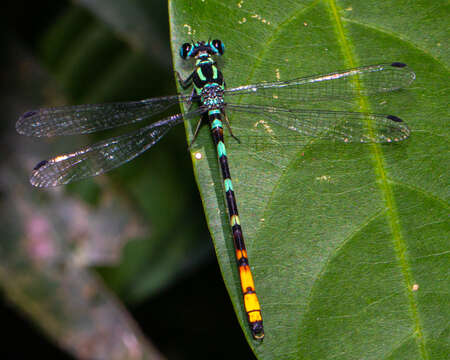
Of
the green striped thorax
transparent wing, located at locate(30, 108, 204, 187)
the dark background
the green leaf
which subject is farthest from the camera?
the dark background

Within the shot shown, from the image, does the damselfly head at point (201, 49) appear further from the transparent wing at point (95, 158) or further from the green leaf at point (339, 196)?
the transparent wing at point (95, 158)

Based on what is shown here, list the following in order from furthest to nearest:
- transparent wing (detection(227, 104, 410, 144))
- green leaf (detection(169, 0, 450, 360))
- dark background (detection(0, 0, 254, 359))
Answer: dark background (detection(0, 0, 254, 359)) < transparent wing (detection(227, 104, 410, 144)) < green leaf (detection(169, 0, 450, 360))

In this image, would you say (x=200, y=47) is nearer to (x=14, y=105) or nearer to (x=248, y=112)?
(x=248, y=112)

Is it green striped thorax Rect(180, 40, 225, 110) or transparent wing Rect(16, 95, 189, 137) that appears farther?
transparent wing Rect(16, 95, 189, 137)

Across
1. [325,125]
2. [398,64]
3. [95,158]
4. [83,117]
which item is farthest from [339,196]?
[83,117]

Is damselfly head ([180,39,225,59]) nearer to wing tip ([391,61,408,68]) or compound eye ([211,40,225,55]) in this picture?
compound eye ([211,40,225,55])

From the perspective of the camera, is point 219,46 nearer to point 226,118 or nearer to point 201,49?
point 201,49

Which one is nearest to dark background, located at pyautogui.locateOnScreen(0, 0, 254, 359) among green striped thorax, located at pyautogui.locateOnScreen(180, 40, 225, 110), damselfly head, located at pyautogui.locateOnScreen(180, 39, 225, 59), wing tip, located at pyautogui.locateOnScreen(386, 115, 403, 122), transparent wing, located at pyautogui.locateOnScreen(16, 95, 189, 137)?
transparent wing, located at pyautogui.locateOnScreen(16, 95, 189, 137)
